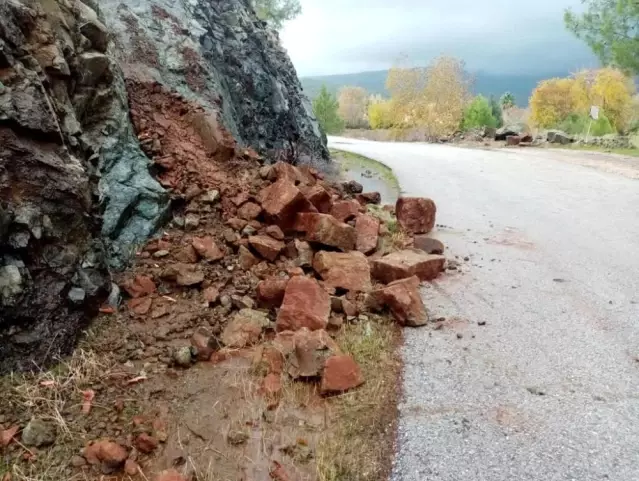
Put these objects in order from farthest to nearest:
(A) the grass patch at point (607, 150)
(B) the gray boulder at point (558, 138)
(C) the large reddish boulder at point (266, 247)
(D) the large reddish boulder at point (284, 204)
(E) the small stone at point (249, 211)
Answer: (B) the gray boulder at point (558, 138) < (A) the grass patch at point (607, 150) < (E) the small stone at point (249, 211) < (D) the large reddish boulder at point (284, 204) < (C) the large reddish boulder at point (266, 247)

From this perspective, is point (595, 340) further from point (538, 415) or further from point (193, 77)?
point (193, 77)

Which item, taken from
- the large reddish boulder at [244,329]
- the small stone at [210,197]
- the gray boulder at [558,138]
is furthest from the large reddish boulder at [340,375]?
the gray boulder at [558,138]

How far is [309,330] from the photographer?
400cm

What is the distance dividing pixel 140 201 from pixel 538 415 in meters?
3.96

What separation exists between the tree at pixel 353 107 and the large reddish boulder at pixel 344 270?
1725 inches

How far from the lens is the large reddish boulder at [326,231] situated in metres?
5.28

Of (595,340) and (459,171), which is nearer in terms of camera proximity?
(595,340)

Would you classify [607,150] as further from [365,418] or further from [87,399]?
[87,399]

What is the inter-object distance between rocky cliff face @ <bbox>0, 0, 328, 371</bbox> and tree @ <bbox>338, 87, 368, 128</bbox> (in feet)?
135

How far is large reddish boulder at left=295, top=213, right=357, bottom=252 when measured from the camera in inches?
208

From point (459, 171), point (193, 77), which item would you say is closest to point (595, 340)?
point (193, 77)

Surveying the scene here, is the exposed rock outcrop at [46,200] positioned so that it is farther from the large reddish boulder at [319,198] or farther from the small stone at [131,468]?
the large reddish boulder at [319,198]

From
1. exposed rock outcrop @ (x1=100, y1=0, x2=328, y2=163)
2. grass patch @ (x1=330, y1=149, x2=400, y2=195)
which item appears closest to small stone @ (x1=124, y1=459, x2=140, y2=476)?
exposed rock outcrop @ (x1=100, y1=0, x2=328, y2=163)

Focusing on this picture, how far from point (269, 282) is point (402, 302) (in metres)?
1.14
